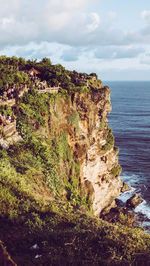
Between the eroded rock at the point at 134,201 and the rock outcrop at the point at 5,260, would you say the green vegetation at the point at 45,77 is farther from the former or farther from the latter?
the rock outcrop at the point at 5,260

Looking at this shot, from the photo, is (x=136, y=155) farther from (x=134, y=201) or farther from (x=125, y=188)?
(x=134, y=201)

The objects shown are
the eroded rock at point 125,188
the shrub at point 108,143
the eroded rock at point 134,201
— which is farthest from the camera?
the eroded rock at point 125,188

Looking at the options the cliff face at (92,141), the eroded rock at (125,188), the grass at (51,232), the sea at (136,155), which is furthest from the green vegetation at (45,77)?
the sea at (136,155)

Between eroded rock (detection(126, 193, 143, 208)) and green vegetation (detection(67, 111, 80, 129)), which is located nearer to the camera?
green vegetation (detection(67, 111, 80, 129))

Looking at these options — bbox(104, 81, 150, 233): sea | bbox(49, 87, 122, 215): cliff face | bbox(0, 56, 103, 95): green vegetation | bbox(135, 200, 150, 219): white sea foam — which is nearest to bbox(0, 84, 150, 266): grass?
bbox(49, 87, 122, 215): cliff face

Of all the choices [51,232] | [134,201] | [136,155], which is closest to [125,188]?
[134,201]

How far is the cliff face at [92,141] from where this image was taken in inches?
1177

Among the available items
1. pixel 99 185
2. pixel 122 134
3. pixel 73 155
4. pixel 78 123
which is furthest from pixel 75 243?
pixel 122 134

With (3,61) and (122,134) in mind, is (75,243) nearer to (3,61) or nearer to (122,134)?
(3,61)

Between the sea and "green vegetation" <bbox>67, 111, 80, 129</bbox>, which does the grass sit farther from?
the sea

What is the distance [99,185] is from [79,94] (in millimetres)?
15517

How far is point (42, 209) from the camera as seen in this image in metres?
11.5

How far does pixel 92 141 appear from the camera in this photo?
34.6m

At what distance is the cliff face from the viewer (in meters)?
29.9
